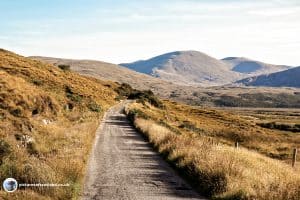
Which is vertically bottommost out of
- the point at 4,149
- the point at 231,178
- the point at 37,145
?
the point at 231,178

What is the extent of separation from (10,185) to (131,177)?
18.2 ft

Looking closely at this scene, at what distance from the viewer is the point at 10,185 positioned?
12055mm

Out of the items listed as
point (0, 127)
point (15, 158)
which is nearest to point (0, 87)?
point (0, 127)

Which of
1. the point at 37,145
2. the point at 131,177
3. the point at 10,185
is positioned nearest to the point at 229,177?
the point at 131,177

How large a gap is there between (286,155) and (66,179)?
35564mm

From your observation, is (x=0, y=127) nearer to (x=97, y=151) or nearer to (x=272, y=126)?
(x=97, y=151)

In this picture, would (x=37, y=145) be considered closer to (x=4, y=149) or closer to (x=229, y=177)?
(x=4, y=149)

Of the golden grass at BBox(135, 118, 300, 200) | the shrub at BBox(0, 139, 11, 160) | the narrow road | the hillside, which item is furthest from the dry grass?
the shrub at BBox(0, 139, 11, 160)

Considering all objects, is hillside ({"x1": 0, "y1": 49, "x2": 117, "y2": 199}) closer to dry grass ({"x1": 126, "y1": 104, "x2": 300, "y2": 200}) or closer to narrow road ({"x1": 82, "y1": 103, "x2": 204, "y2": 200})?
narrow road ({"x1": 82, "y1": 103, "x2": 204, "y2": 200})

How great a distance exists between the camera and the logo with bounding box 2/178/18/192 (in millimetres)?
11805

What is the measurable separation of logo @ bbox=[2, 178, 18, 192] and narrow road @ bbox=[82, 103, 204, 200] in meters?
2.02

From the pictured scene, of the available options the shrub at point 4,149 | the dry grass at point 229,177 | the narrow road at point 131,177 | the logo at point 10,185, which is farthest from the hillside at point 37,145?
the dry grass at point 229,177

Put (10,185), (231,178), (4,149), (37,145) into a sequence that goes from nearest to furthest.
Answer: (10,185)
(231,178)
(4,149)
(37,145)

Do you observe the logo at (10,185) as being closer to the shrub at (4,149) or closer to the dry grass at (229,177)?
the shrub at (4,149)
